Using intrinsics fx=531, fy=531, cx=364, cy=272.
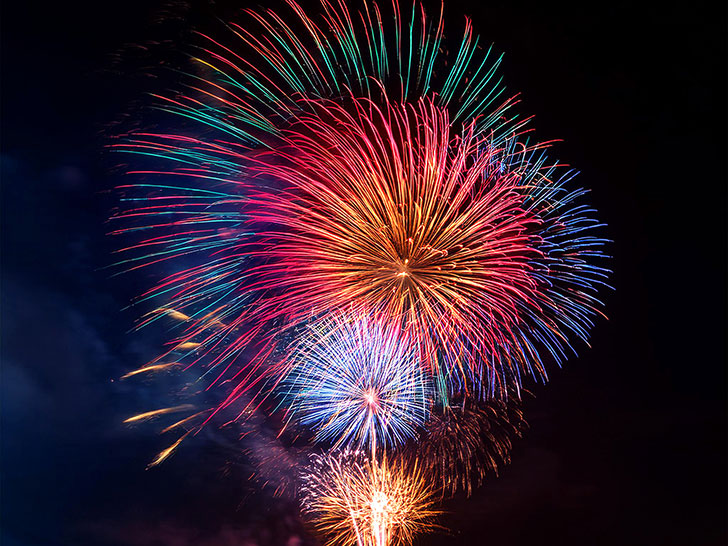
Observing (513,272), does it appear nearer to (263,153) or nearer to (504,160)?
(504,160)

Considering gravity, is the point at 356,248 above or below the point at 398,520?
above

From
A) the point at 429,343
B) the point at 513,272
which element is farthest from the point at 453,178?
the point at 429,343

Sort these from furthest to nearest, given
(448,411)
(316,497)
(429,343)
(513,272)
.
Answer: (316,497), (448,411), (429,343), (513,272)

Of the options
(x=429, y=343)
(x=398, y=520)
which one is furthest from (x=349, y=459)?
(x=429, y=343)

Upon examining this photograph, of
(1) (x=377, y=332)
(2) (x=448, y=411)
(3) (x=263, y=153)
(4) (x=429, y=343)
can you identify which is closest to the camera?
(3) (x=263, y=153)

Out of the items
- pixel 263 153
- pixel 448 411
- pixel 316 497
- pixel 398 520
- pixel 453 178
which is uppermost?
pixel 263 153

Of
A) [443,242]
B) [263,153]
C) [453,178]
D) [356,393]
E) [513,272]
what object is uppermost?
[263,153]

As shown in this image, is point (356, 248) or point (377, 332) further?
point (377, 332)

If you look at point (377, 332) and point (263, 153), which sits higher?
point (263, 153)

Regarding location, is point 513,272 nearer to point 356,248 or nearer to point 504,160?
point 504,160
